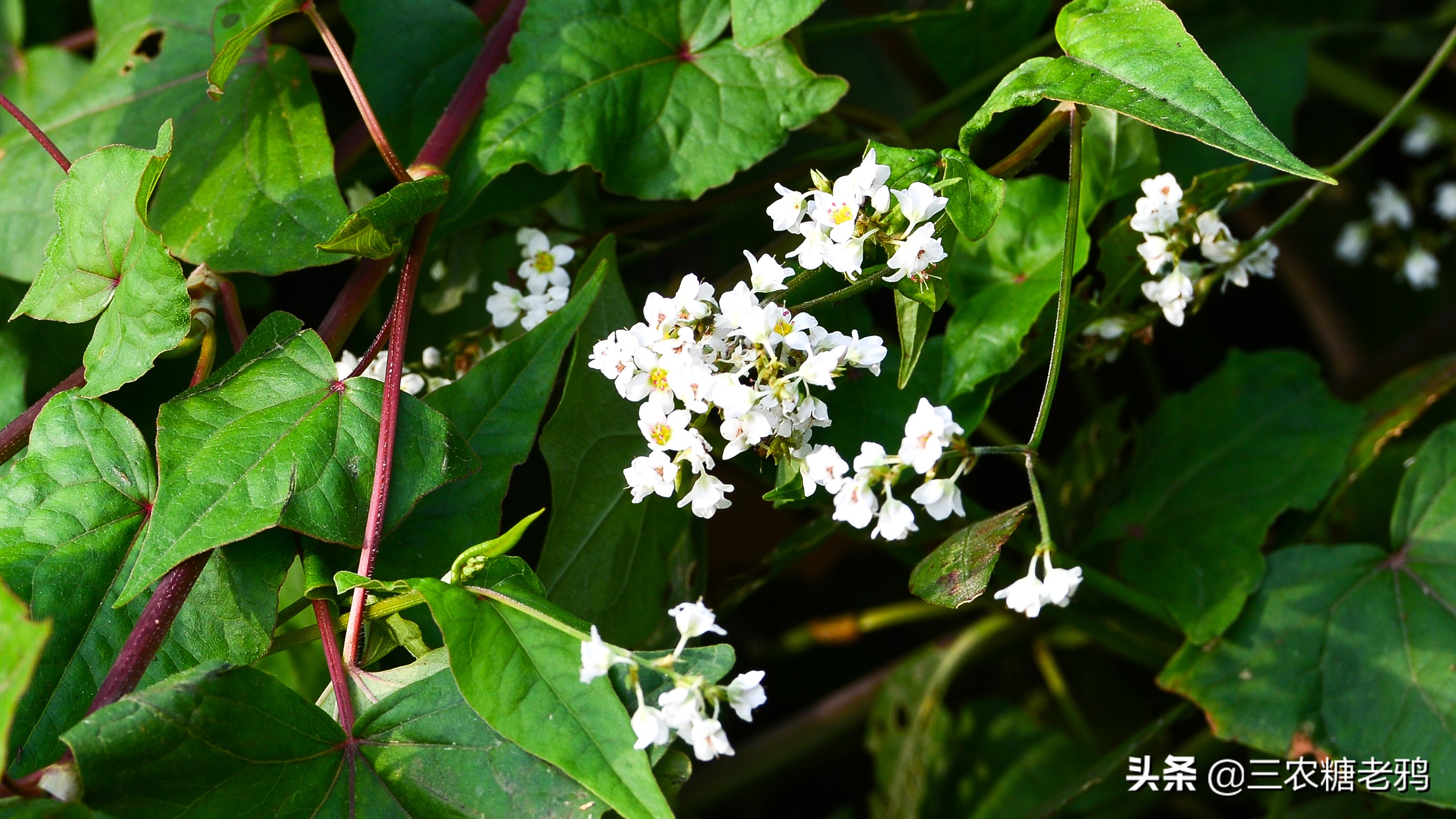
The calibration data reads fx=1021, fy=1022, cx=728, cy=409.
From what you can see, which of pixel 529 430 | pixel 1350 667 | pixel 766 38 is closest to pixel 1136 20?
pixel 766 38

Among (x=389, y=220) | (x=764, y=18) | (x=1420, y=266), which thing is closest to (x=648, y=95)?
(x=764, y=18)

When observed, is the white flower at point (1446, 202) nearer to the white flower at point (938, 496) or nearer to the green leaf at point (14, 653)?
the white flower at point (938, 496)

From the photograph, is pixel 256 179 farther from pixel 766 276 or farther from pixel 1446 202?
pixel 1446 202

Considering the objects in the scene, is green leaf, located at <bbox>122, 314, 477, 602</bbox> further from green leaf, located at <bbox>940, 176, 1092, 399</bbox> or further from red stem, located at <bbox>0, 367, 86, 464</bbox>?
green leaf, located at <bbox>940, 176, 1092, 399</bbox>

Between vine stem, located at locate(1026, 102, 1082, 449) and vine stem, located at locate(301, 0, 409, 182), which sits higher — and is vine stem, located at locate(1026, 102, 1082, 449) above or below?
below

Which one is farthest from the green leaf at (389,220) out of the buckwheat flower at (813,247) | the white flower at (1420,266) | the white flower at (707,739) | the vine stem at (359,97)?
the white flower at (1420,266)

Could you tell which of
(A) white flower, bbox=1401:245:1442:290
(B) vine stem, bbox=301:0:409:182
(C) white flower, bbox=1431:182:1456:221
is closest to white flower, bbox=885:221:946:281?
(B) vine stem, bbox=301:0:409:182
